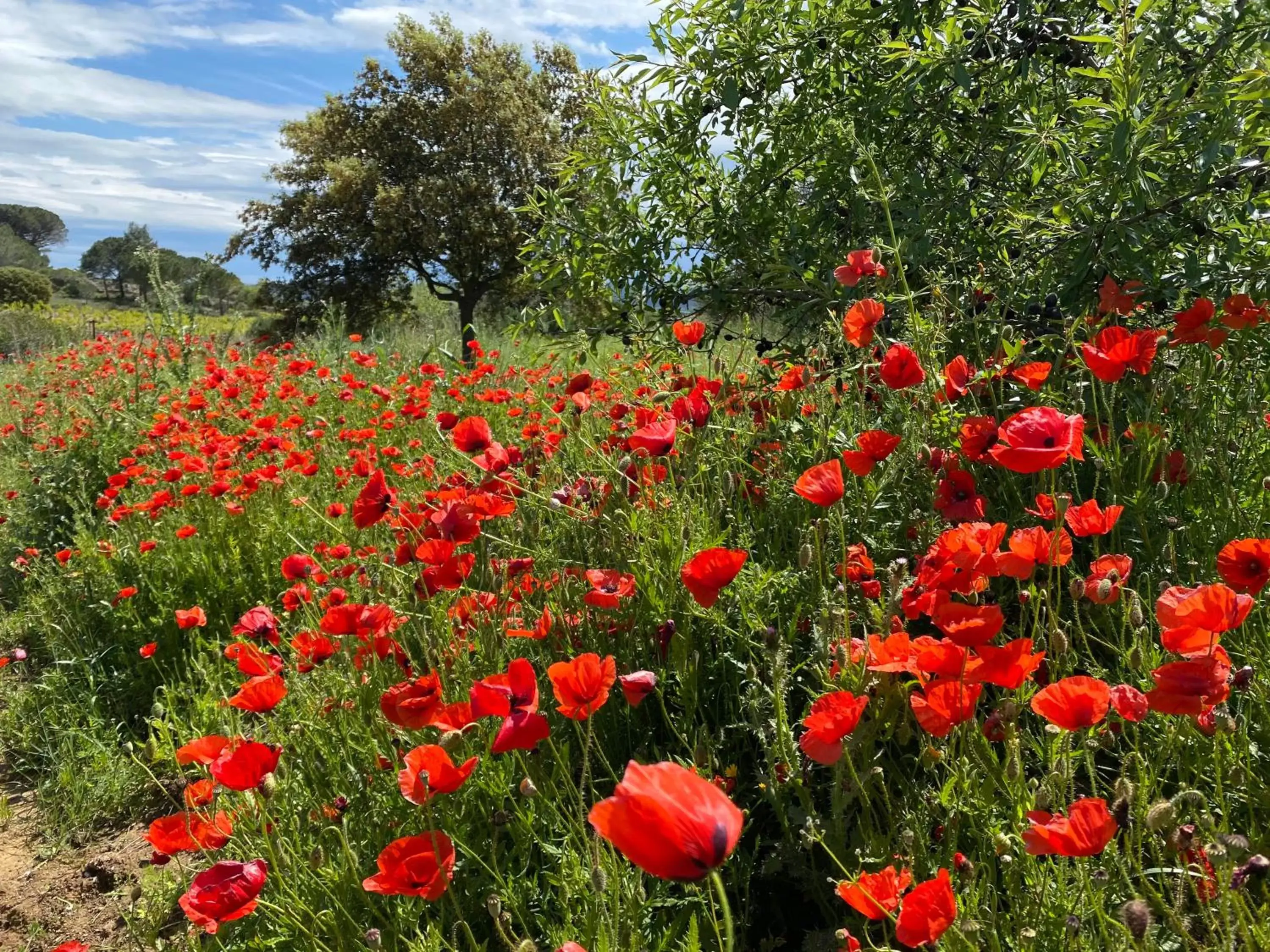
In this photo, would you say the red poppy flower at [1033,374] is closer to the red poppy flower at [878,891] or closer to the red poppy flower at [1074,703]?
the red poppy flower at [1074,703]

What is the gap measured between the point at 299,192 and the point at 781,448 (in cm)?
1897

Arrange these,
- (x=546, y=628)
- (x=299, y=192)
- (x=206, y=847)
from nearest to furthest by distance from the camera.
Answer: (x=206, y=847) < (x=546, y=628) < (x=299, y=192)

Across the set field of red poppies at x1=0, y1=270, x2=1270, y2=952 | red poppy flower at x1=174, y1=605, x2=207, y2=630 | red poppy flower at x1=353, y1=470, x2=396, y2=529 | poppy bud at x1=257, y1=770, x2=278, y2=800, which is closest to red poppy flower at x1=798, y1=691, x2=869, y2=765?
field of red poppies at x1=0, y1=270, x2=1270, y2=952

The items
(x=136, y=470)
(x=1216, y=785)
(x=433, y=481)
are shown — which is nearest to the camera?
(x=1216, y=785)

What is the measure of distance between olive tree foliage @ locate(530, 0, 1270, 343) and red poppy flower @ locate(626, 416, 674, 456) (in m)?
0.88

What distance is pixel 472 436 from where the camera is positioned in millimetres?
2068

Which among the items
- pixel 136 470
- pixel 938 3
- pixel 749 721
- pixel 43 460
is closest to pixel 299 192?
pixel 43 460

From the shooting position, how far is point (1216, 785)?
118 centimetres

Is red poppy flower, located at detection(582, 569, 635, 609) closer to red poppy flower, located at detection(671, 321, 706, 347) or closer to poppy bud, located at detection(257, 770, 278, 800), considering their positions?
poppy bud, located at detection(257, 770, 278, 800)

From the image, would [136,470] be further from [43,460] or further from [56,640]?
[43,460]

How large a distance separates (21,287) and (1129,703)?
5064 centimetres

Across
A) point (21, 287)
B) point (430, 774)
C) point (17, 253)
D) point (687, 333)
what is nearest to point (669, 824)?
point (430, 774)

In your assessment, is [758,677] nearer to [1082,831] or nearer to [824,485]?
[824,485]

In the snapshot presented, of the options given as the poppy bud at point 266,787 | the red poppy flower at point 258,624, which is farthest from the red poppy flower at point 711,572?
the red poppy flower at point 258,624
